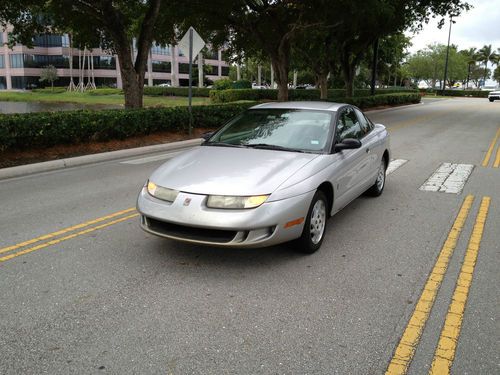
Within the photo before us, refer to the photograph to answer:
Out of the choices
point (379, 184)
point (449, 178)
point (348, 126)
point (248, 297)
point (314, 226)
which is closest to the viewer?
point (248, 297)

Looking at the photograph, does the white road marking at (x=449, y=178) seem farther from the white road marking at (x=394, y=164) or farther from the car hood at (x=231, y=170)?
the car hood at (x=231, y=170)

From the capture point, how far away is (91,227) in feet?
18.9

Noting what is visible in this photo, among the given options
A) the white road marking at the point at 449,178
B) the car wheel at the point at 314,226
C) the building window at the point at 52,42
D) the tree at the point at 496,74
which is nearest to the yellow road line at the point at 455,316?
the car wheel at the point at 314,226

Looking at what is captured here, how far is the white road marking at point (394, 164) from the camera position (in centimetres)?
949

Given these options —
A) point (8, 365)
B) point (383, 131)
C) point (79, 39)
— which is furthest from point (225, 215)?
point (79, 39)

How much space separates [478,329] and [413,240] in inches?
77.8

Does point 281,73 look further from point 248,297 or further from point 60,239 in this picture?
point 248,297

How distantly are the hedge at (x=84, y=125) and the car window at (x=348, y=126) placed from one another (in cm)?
755

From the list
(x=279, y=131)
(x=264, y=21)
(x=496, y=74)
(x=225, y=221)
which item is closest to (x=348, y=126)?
(x=279, y=131)

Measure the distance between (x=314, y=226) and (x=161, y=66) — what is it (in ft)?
325

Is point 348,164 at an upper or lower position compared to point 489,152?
upper

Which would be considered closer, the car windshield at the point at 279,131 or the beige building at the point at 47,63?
the car windshield at the point at 279,131

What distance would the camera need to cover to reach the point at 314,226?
484 cm

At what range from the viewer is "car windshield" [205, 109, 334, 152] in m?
5.38
